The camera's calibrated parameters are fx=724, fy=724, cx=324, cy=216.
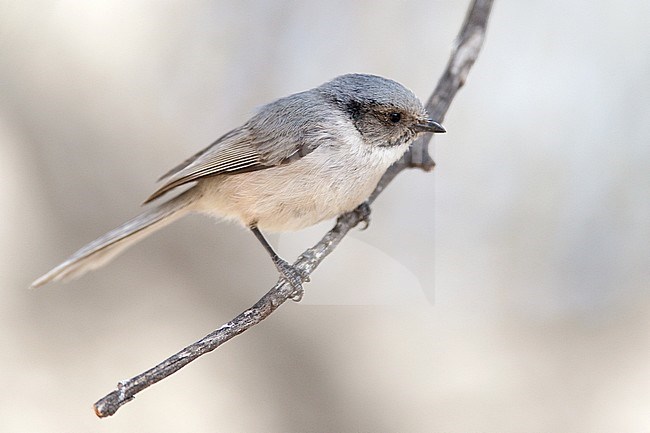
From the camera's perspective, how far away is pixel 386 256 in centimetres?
486

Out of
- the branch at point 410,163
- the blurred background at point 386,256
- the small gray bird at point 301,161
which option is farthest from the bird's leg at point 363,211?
the blurred background at point 386,256

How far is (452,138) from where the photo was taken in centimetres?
476

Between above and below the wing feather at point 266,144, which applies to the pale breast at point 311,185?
below

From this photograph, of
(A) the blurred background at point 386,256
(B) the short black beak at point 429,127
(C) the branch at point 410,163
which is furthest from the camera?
(A) the blurred background at point 386,256

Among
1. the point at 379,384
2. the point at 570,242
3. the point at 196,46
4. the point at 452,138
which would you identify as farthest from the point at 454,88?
the point at 196,46

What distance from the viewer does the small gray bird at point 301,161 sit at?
2.98m

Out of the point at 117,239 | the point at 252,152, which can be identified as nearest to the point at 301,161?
the point at 252,152

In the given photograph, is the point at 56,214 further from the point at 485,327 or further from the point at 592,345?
the point at 592,345

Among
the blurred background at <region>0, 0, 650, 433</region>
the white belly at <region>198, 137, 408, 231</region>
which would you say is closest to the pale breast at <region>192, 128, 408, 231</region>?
the white belly at <region>198, 137, 408, 231</region>

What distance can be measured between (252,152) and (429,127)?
0.77 meters

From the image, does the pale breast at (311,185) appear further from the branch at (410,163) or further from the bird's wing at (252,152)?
the branch at (410,163)

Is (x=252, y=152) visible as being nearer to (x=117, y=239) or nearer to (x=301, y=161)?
(x=301, y=161)

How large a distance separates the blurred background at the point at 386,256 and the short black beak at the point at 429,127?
1811mm

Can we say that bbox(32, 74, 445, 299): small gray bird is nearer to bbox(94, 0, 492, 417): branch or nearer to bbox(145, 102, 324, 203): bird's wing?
bbox(145, 102, 324, 203): bird's wing
